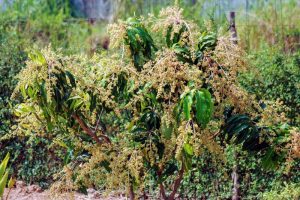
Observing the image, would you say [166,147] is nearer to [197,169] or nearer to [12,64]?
[197,169]

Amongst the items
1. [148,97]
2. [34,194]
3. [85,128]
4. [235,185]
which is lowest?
[34,194]

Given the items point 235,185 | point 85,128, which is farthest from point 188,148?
point 235,185

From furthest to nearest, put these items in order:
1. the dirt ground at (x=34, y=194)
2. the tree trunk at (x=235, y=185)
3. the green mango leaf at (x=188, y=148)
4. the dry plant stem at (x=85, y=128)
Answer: the dirt ground at (x=34, y=194) < the tree trunk at (x=235, y=185) < the dry plant stem at (x=85, y=128) < the green mango leaf at (x=188, y=148)

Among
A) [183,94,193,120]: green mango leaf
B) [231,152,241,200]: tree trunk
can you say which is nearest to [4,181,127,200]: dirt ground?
[231,152,241,200]: tree trunk

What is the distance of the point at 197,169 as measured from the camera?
679 cm

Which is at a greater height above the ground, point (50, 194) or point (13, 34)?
point (13, 34)

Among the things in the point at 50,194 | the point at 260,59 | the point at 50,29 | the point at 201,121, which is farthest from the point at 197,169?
the point at 50,29

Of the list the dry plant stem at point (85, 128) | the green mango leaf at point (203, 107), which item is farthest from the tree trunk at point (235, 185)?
the green mango leaf at point (203, 107)

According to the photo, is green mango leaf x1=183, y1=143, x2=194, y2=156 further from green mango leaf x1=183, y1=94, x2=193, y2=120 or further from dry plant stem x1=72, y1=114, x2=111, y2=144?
dry plant stem x1=72, y1=114, x2=111, y2=144

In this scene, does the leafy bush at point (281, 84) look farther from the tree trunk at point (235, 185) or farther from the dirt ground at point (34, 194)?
the dirt ground at point (34, 194)

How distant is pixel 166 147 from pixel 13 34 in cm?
450

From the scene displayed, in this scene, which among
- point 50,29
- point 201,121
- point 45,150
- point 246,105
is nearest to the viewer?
point 201,121

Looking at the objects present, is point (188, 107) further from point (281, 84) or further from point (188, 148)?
point (281, 84)

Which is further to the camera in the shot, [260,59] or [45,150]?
[45,150]
